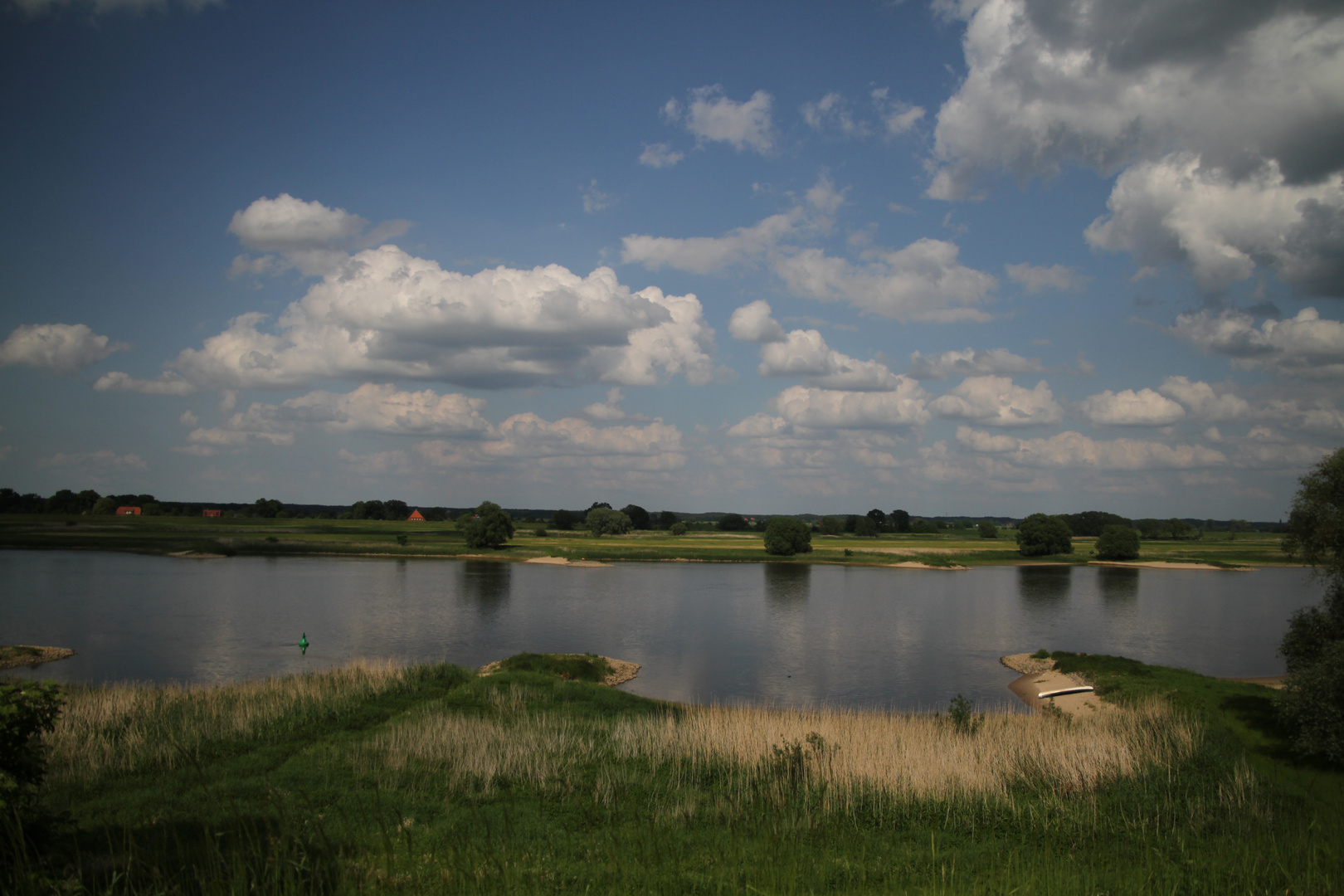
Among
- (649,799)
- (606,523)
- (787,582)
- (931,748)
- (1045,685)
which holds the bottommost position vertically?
(787,582)

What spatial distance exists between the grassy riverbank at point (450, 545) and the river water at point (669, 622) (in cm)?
1495

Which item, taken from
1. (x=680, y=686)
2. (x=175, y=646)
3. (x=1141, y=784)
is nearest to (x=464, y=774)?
(x=1141, y=784)

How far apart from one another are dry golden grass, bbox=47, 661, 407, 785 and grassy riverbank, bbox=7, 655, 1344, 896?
9 cm

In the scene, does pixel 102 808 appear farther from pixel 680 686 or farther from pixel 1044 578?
pixel 1044 578

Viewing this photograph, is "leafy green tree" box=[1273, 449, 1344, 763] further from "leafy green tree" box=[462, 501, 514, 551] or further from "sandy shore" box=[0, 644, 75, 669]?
"leafy green tree" box=[462, 501, 514, 551]

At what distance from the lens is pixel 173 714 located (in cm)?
1683

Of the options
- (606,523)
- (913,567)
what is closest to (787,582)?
(913,567)

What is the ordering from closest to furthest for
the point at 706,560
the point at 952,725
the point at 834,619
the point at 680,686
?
the point at 952,725 < the point at 680,686 < the point at 834,619 < the point at 706,560

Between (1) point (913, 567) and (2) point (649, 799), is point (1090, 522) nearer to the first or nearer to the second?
(1) point (913, 567)

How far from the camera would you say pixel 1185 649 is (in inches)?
1572

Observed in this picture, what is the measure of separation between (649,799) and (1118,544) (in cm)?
10465

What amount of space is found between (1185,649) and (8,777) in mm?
48520

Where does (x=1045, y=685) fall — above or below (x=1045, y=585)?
above

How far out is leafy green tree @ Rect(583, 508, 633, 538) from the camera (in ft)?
445
